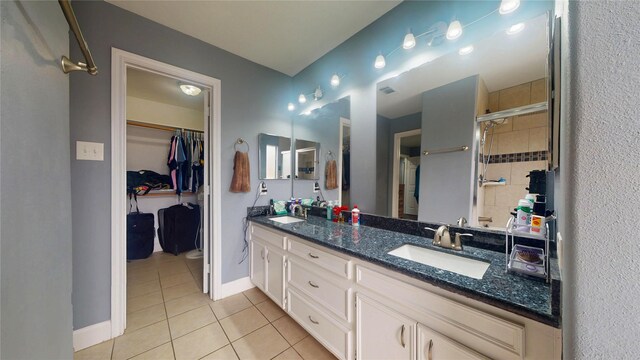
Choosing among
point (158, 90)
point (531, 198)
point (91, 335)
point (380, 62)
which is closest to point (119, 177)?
point (91, 335)

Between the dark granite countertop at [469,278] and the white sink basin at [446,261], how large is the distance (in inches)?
1.1

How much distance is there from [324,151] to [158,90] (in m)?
2.58

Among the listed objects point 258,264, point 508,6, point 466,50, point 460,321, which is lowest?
point 258,264

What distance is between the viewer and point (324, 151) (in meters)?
2.25

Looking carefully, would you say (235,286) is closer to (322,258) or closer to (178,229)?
(322,258)

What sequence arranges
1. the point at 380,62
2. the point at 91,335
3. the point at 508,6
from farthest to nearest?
the point at 380,62, the point at 91,335, the point at 508,6

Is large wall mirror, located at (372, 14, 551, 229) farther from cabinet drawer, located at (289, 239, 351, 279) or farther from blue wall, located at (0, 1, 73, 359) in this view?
blue wall, located at (0, 1, 73, 359)

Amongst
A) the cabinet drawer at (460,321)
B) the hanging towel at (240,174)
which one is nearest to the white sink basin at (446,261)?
the cabinet drawer at (460,321)

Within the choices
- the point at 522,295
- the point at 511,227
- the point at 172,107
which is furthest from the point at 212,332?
the point at 172,107

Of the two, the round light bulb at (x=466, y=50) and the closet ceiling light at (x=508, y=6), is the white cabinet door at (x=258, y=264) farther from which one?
the closet ceiling light at (x=508, y=6)

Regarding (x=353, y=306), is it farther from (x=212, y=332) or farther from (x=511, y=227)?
(x=212, y=332)

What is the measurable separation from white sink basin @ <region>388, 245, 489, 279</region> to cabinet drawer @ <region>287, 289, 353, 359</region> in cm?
57

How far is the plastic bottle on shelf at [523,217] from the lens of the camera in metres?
0.93

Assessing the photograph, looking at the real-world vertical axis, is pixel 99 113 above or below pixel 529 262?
above
